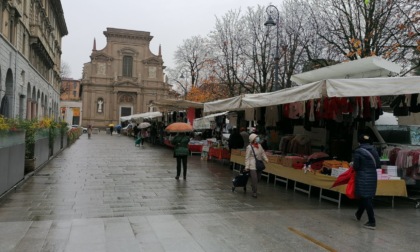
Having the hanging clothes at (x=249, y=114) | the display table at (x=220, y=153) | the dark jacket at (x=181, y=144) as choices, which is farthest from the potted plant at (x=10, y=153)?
the display table at (x=220, y=153)

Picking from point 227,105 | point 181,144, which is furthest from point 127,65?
point 181,144

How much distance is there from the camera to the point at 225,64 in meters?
30.8

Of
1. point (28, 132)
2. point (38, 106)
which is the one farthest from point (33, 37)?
Answer: point (28, 132)

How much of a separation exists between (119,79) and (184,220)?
71.4 meters

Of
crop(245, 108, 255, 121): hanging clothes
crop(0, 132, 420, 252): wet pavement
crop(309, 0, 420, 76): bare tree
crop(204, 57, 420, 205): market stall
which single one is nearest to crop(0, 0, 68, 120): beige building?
crop(245, 108, 255, 121): hanging clothes

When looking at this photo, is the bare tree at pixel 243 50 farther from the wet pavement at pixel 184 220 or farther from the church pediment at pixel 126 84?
the church pediment at pixel 126 84

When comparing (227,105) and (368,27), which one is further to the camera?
(368,27)

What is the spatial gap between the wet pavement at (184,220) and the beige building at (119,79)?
65.2 m

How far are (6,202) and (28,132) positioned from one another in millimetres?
4639

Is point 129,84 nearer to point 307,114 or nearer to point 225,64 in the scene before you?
point 225,64

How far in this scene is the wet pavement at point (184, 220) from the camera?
5.92 meters

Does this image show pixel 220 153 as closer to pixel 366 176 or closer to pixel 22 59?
pixel 366 176

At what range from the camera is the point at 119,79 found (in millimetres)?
75812

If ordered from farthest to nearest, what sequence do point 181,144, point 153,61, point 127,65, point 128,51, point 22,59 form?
1. point 153,61
2. point 127,65
3. point 128,51
4. point 22,59
5. point 181,144
